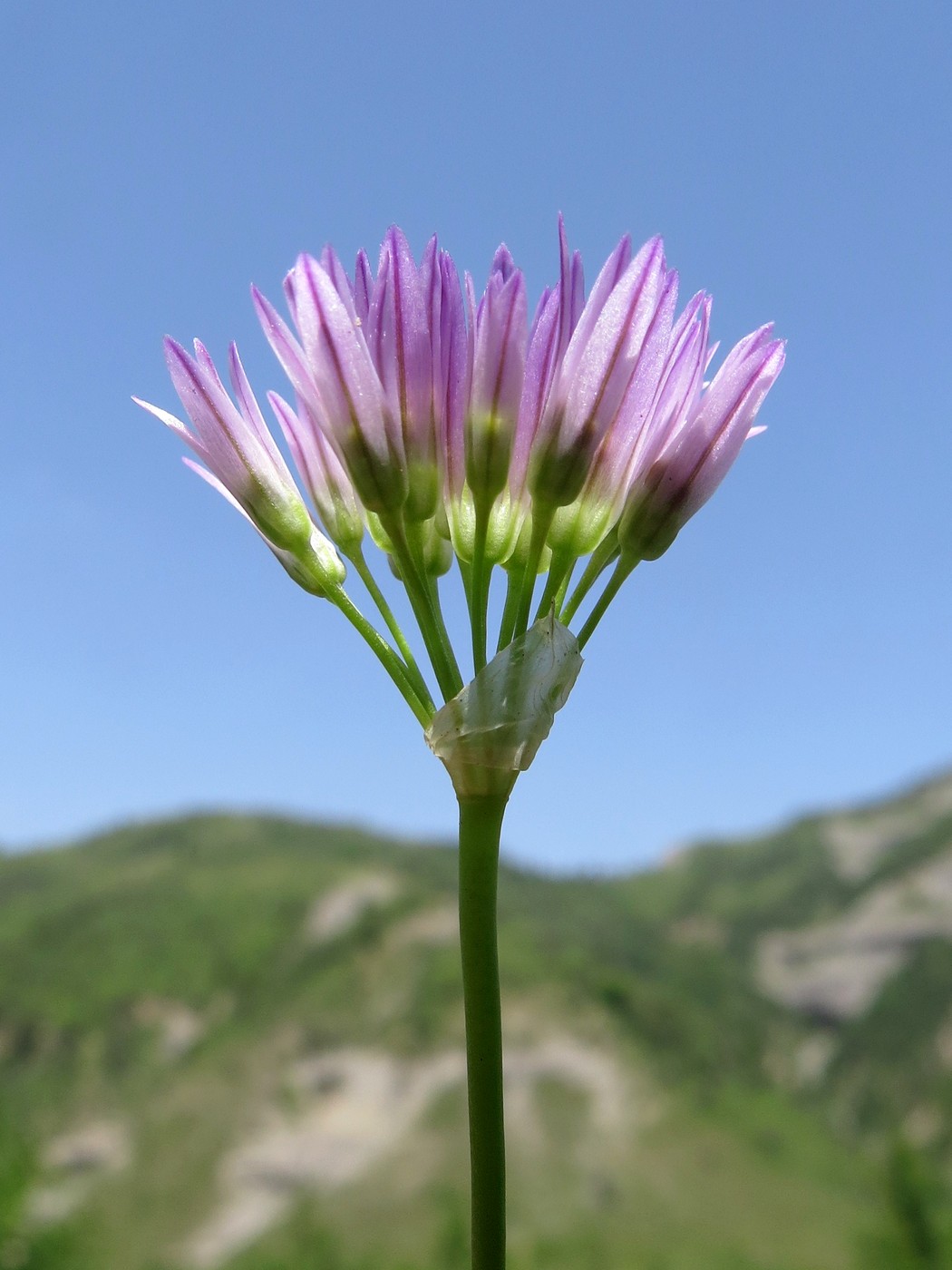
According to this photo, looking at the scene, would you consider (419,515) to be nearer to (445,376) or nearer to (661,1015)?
(445,376)

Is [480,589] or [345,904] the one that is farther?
[345,904]

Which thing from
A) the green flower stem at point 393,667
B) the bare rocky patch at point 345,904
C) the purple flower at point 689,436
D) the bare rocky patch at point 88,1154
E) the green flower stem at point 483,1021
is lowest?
the bare rocky patch at point 88,1154

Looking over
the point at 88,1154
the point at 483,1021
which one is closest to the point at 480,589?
the point at 483,1021

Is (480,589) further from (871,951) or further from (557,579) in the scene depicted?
(871,951)

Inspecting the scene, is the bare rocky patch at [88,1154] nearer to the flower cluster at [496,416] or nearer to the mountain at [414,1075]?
the mountain at [414,1075]


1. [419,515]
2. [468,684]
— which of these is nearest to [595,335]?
[419,515]

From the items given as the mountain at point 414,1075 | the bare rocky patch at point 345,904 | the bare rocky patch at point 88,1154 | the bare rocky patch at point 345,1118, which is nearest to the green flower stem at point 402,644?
the mountain at point 414,1075

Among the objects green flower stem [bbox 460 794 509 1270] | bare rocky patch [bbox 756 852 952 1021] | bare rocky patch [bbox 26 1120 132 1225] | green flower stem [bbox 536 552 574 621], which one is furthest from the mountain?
green flower stem [bbox 536 552 574 621]
